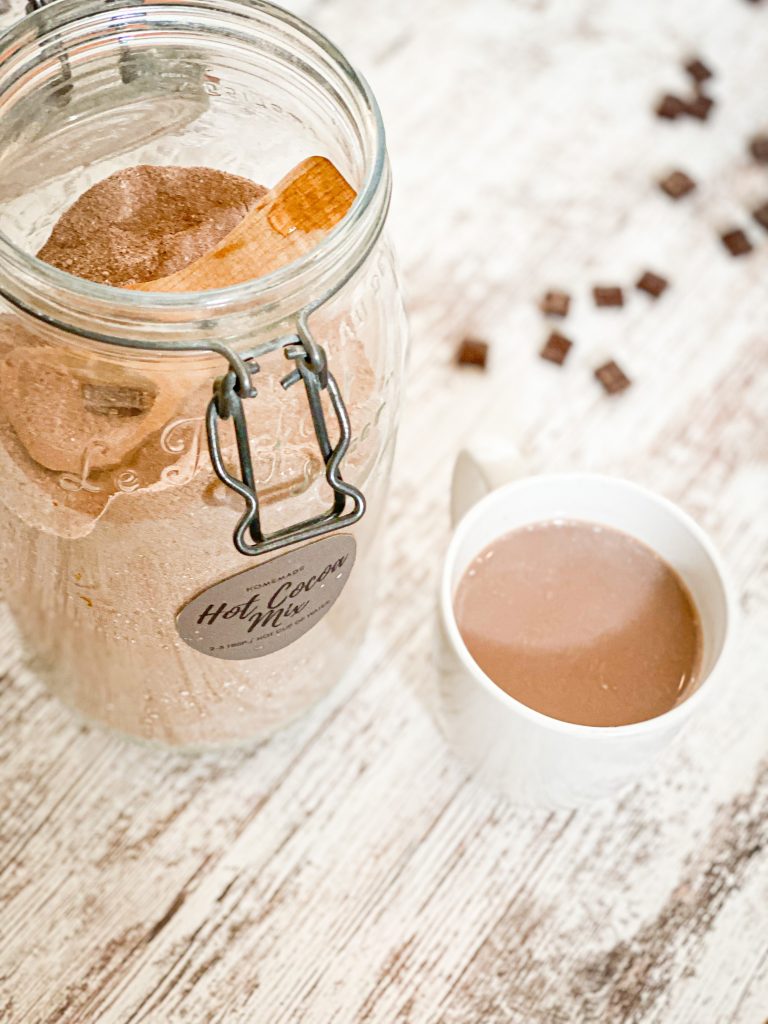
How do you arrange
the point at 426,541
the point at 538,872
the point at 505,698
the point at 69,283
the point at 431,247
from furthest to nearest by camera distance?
the point at 431,247, the point at 426,541, the point at 538,872, the point at 505,698, the point at 69,283

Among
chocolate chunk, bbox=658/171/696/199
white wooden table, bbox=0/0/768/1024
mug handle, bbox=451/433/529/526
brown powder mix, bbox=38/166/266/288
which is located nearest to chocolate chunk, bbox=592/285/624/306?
white wooden table, bbox=0/0/768/1024

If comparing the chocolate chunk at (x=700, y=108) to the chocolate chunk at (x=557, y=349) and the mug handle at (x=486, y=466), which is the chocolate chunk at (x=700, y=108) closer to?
the chocolate chunk at (x=557, y=349)

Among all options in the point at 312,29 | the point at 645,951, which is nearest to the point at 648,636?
the point at 645,951

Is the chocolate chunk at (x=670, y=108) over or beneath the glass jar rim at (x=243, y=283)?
beneath

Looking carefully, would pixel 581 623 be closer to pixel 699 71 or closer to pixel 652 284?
pixel 652 284

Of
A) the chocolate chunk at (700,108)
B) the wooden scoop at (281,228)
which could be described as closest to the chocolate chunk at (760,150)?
the chocolate chunk at (700,108)

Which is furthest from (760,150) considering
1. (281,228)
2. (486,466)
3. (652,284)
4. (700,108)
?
(281,228)

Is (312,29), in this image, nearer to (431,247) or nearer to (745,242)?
(431,247)
